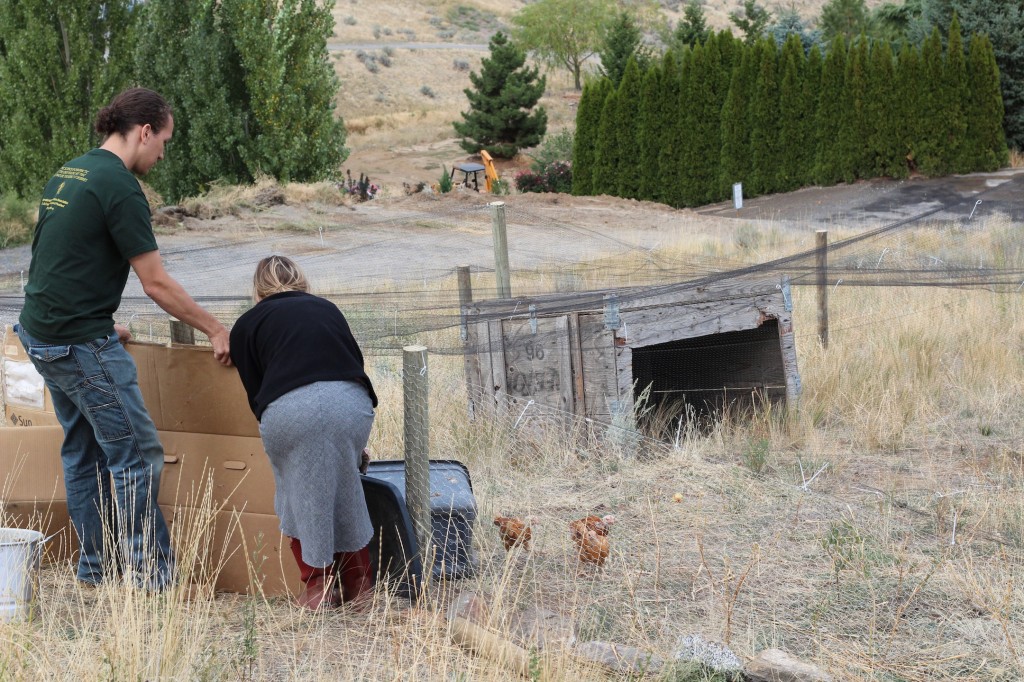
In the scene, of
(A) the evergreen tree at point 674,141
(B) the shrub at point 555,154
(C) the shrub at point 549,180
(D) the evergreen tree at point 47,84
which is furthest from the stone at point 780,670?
(B) the shrub at point 555,154

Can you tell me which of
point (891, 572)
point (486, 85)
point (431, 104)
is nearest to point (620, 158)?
point (486, 85)

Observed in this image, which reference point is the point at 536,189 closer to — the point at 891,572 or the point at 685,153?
the point at 685,153

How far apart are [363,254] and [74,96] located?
8802 mm

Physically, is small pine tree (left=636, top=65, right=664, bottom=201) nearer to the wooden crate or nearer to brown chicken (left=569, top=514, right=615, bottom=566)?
the wooden crate

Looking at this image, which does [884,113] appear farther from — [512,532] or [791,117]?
[512,532]

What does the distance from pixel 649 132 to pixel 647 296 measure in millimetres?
18053

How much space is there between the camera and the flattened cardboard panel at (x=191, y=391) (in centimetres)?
391

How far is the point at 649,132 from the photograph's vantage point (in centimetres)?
2411

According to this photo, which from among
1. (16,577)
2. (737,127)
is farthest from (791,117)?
(16,577)

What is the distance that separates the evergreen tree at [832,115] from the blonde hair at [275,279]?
2097 centimetres

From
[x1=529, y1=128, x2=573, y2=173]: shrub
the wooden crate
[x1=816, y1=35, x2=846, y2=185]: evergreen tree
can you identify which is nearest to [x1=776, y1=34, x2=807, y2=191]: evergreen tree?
[x1=816, y1=35, x2=846, y2=185]: evergreen tree

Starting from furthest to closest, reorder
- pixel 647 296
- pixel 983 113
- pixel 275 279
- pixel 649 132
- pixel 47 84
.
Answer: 1. pixel 649 132
2. pixel 983 113
3. pixel 47 84
4. pixel 647 296
5. pixel 275 279

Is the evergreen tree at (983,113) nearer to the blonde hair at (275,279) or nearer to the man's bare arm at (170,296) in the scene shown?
the blonde hair at (275,279)

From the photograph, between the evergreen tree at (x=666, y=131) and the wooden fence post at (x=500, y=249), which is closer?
the wooden fence post at (x=500, y=249)
